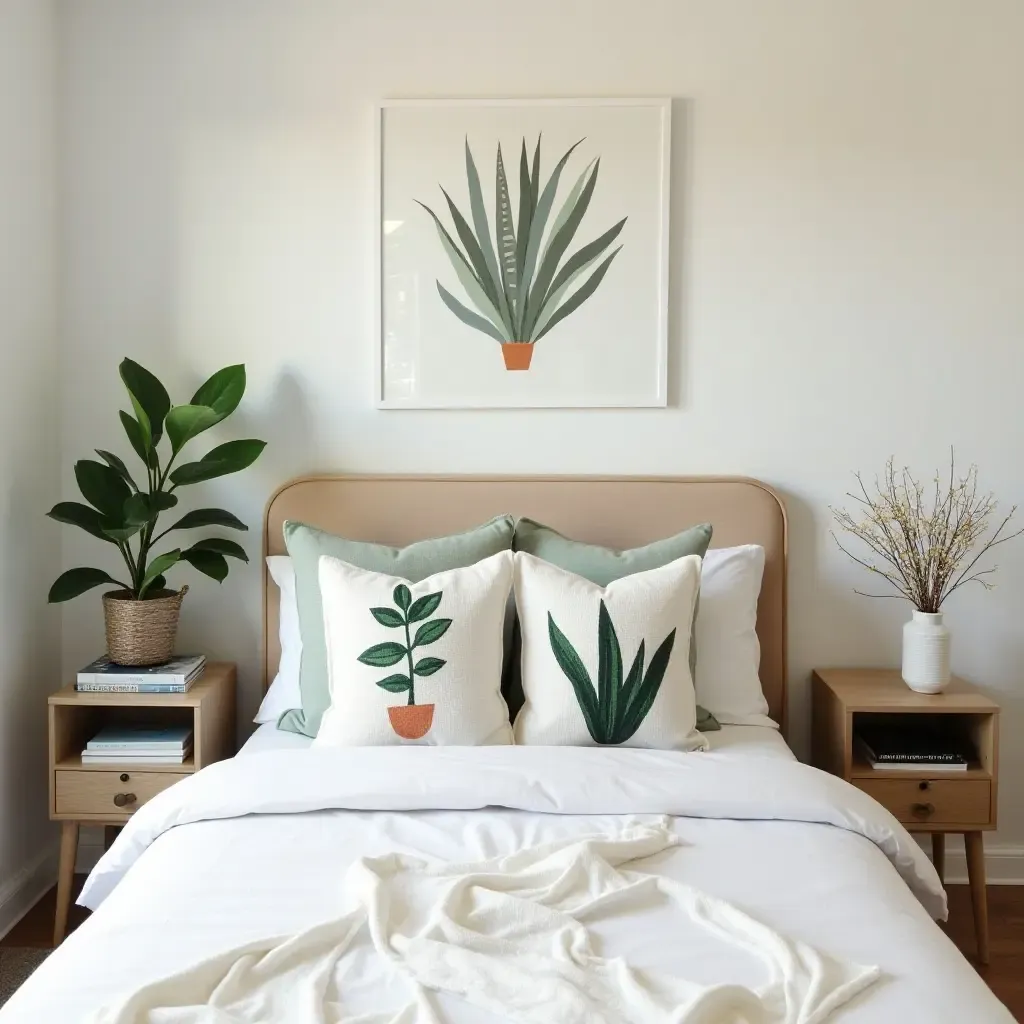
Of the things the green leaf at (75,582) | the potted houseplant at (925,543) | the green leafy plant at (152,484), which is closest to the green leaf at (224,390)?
the green leafy plant at (152,484)

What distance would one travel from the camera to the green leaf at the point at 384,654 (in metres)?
2.33

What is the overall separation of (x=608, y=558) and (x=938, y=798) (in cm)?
100

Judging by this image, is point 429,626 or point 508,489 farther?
point 508,489

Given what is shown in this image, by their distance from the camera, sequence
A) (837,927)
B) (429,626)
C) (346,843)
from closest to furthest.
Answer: (837,927), (346,843), (429,626)

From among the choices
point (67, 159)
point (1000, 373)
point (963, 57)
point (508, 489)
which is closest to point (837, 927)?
point (508, 489)

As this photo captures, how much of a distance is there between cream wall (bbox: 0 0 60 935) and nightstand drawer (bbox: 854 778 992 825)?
2.18 m

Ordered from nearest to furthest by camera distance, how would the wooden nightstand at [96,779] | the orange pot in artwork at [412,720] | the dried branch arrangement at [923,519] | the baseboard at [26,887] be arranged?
the orange pot in artwork at [412,720], the wooden nightstand at [96,779], the baseboard at [26,887], the dried branch arrangement at [923,519]

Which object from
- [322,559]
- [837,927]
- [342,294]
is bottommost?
[837,927]

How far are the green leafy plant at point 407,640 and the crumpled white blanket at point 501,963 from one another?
0.59m

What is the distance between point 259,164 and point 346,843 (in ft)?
6.26

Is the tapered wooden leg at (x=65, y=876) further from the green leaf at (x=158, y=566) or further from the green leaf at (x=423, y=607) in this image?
the green leaf at (x=423, y=607)

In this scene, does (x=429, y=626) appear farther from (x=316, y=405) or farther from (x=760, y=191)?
(x=760, y=191)

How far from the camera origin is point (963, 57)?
2879 millimetres

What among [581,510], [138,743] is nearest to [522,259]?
[581,510]
